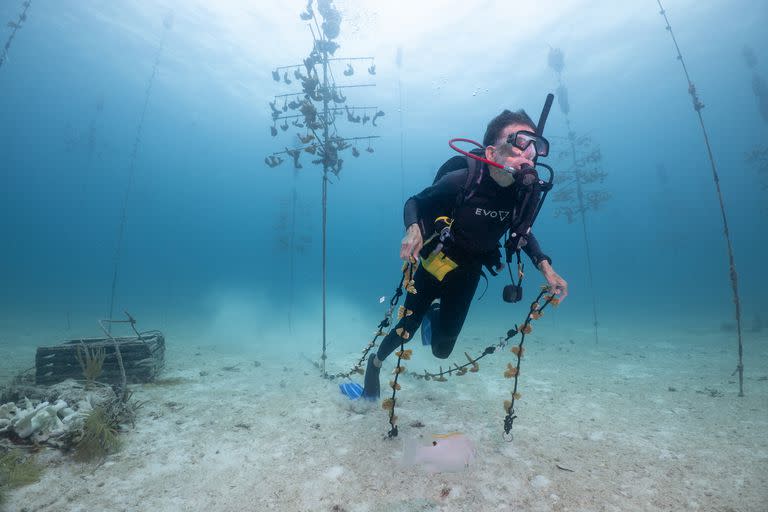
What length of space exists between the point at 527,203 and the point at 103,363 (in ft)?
25.4

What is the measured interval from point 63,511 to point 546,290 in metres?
4.70

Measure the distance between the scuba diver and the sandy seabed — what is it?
1365mm

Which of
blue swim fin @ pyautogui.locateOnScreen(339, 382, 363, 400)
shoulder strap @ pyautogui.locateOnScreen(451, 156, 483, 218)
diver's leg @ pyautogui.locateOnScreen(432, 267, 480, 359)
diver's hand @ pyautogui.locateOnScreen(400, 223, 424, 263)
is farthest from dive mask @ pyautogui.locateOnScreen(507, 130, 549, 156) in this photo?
blue swim fin @ pyautogui.locateOnScreen(339, 382, 363, 400)

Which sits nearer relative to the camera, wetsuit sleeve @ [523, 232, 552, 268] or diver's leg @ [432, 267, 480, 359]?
wetsuit sleeve @ [523, 232, 552, 268]

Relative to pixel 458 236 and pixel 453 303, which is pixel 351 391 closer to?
pixel 453 303

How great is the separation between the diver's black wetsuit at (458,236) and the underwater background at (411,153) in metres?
1.52

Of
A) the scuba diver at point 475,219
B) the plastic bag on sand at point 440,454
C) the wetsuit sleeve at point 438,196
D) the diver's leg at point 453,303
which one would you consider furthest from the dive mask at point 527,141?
the plastic bag on sand at point 440,454

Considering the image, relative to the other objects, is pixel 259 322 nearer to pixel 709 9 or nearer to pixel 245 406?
pixel 245 406

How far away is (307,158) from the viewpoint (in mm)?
90688

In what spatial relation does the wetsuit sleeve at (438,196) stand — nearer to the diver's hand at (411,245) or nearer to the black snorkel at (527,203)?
the diver's hand at (411,245)

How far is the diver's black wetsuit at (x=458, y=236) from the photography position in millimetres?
3297

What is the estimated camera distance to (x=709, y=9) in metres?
28.1

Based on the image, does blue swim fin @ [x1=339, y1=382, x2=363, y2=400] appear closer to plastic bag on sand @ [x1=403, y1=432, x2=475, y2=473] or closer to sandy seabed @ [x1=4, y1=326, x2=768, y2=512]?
sandy seabed @ [x1=4, y1=326, x2=768, y2=512]

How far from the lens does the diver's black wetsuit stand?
A: 330 centimetres
